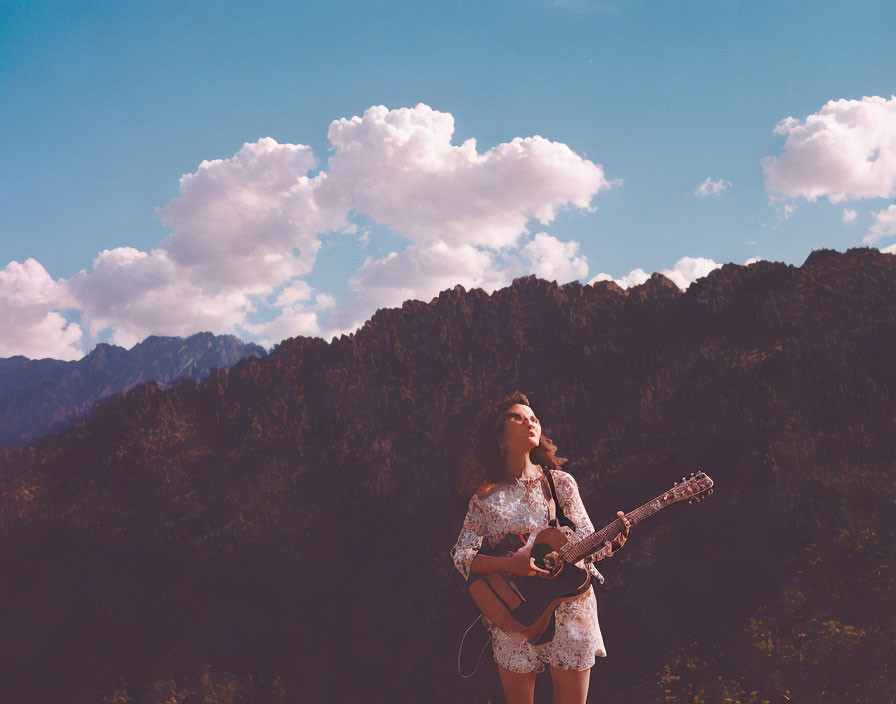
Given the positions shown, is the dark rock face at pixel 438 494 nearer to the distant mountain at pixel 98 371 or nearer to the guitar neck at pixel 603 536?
the guitar neck at pixel 603 536

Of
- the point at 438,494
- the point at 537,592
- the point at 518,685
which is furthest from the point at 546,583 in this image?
the point at 438,494

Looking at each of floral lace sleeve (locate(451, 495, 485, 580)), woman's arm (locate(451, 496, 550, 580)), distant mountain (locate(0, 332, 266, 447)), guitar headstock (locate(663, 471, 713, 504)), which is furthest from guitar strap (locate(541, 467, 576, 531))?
distant mountain (locate(0, 332, 266, 447))

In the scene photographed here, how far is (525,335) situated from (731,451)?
367cm

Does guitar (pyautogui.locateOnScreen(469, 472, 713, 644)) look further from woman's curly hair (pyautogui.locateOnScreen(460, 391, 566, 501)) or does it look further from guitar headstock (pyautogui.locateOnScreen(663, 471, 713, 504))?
woman's curly hair (pyautogui.locateOnScreen(460, 391, 566, 501))

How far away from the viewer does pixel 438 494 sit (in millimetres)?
8805

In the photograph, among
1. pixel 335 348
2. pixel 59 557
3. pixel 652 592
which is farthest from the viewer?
pixel 335 348

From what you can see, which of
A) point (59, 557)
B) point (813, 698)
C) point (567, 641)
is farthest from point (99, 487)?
point (813, 698)

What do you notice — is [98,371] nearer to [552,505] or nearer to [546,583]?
[552,505]

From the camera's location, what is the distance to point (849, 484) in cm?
623

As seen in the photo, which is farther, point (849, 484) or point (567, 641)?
point (849, 484)

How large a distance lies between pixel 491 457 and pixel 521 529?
17.5 inches

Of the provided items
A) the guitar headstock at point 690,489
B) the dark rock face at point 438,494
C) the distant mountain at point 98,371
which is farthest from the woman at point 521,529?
the distant mountain at point 98,371

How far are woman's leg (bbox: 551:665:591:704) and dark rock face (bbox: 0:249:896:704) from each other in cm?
382

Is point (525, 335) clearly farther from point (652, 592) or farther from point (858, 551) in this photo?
point (858, 551)
